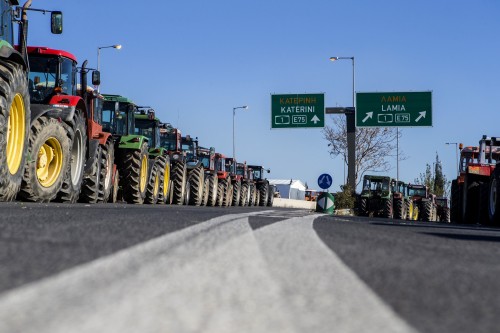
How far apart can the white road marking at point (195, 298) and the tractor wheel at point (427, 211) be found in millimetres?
35529

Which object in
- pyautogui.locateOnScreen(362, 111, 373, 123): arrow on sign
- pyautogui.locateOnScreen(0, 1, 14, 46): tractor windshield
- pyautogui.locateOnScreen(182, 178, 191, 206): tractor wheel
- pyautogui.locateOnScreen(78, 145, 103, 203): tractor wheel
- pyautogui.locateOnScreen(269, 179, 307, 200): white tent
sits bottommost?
pyautogui.locateOnScreen(269, 179, 307, 200): white tent

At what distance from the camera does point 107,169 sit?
16.4 metres

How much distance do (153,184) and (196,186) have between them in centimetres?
541

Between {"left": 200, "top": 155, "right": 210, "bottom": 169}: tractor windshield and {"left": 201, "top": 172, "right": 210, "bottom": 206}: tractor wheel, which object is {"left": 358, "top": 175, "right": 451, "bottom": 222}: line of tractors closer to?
{"left": 200, "top": 155, "right": 210, "bottom": 169}: tractor windshield

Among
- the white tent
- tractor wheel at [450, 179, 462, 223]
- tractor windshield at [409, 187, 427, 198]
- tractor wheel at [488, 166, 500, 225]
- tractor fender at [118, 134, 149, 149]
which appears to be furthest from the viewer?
the white tent

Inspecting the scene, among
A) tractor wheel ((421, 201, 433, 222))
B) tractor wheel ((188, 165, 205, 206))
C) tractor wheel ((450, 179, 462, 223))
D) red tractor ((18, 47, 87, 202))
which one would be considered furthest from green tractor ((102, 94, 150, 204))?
tractor wheel ((421, 201, 433, 222))

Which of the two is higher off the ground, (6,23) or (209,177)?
(6,23)

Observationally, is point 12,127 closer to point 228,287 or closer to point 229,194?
point 228,287

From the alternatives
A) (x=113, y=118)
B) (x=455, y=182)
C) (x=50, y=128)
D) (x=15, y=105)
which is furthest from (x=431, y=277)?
(x=455, y=182)

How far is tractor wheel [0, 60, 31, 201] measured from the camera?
8859 millimetres

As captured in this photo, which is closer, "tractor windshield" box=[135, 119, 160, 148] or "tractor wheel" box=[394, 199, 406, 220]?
"tractor windshield" box=[135, 119, 160, 148]

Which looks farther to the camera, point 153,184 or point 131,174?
point 153,184

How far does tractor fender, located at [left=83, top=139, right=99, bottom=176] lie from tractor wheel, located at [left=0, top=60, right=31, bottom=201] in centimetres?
417

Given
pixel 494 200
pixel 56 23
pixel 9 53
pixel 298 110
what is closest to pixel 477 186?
pixel 494 200
